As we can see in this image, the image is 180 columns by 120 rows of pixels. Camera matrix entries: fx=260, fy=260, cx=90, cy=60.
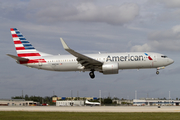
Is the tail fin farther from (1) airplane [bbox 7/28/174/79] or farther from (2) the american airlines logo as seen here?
(2) the american airlines logo

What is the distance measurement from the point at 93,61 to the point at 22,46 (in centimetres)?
1722

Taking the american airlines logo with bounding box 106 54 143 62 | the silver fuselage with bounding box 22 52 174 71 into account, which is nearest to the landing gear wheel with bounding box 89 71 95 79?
the silver fuselage with bounding box 22 52 174 71

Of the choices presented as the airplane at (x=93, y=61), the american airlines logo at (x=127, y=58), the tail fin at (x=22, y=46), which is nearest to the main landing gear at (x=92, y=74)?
the airplane at (x=93, y=61)

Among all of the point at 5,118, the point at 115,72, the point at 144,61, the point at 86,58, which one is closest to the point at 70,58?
the point at 86,58

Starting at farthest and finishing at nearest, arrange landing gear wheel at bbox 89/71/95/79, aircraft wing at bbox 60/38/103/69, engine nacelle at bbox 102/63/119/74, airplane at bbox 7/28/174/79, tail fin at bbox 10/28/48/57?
tail fin at bbox 10/28/48/57, landing gear wheel at bbox 89/71/95/79, airplane at bbox 7/28/174/79, engine nacelle at bbox 102/63/119/74, aircraft wing at bbox 60/38/103/69

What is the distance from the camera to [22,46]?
56.2m

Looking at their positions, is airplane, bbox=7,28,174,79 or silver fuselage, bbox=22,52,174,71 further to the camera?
Answer: silver fuselage, bbox=22,52,174,71

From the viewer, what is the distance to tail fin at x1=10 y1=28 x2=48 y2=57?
54.5 m

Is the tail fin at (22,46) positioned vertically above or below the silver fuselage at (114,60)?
above

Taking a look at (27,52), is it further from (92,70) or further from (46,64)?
(92,70)

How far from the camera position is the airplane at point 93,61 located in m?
48.7

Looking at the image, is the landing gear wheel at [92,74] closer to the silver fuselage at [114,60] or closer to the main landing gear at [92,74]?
the main landing gear at [92,74]

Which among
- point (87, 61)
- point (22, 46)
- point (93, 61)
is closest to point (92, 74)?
point (87, 61)

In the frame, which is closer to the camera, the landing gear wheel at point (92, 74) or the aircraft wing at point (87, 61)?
the aircraft wing at point (87, 61)
